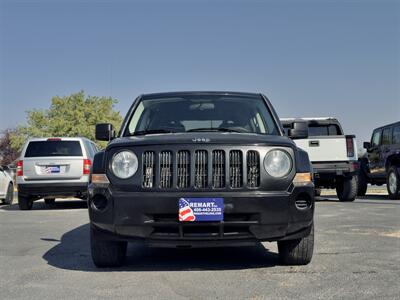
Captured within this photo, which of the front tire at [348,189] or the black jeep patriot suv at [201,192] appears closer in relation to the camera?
the black jeep patriot suv at [201,192]

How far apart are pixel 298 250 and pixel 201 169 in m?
1.19

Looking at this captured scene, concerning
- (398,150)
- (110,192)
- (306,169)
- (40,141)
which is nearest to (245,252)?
(306,169)

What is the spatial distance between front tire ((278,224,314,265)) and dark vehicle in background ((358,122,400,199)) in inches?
381

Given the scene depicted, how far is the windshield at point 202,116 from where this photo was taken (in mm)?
5316

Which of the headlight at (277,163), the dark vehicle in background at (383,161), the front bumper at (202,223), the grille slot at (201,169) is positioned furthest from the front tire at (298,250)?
the dark vehicle in background at (383,161)

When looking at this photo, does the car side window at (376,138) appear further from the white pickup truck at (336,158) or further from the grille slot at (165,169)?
the grille slot at (165,169)

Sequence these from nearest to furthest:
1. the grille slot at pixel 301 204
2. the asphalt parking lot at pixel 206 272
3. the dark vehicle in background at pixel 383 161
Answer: the asphalt parking lot at pixel 206 272, the grille slot at pixel 301 204, the dark vehicle in background at pixel 383 161

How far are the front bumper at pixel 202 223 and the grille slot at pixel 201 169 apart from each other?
0.10 m

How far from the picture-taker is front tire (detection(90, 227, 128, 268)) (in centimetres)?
457

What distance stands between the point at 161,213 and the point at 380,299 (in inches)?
69.5

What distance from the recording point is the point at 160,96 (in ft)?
19.3

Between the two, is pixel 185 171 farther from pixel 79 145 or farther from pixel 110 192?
pixel 79 145

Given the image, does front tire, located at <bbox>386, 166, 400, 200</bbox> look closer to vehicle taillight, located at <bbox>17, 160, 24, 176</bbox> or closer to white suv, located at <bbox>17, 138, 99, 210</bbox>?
white suv, located at <bbox>17, 138, 99, 210</bbox>

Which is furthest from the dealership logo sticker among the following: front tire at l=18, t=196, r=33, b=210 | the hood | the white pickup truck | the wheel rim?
the wheel rim
